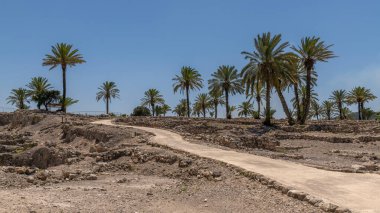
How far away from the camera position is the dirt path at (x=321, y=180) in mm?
10492

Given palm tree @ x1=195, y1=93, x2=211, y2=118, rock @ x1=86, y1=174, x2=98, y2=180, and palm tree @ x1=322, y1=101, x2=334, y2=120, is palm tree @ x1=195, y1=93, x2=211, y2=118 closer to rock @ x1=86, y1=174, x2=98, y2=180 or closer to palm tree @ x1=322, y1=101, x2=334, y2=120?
palm tree @ x1=322, y1=101, x2=334, y2=120

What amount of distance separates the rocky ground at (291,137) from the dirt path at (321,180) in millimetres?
4788

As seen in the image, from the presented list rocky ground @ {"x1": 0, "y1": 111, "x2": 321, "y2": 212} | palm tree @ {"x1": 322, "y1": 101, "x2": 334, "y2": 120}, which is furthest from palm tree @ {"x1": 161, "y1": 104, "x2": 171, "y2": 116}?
rocky ground @ {"x1": 0, "y1": 111, "x2": 321, "y2": 212}

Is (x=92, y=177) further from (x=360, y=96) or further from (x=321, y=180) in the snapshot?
(x=360, y=96)

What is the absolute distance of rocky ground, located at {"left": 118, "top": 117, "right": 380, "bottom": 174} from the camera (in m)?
26.4

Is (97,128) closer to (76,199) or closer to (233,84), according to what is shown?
(76,199)

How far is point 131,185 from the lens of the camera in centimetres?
1500

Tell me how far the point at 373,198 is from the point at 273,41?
33.3 meters

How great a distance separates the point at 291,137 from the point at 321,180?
950 inches

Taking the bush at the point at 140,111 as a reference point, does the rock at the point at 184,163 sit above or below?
below

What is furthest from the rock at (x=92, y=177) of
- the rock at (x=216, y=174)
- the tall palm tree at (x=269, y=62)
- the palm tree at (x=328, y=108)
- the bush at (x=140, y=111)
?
the palm tree at (x=328, y=108)

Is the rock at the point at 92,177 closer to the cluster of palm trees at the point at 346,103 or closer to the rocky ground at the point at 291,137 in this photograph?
the rocky ground at the point at 291,137

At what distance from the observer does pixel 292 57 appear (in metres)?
42.4

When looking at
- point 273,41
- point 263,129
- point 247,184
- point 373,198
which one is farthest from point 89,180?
point 273,41
